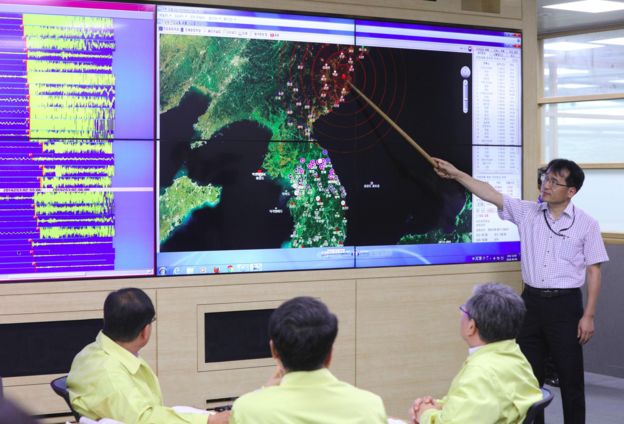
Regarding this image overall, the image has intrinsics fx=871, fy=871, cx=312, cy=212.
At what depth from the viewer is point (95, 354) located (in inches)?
114

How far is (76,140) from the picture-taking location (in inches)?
171

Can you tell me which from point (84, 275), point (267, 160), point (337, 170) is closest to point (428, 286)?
point (337, 170)

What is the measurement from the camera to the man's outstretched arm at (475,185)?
16.9 feet

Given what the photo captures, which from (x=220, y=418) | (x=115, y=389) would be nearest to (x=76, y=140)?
(x=115, y=389)

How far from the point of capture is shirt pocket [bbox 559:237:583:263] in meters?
4.86

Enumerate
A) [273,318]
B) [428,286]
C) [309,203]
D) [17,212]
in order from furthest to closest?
[428,286] → [309,203] → [17,212] → [273,318]

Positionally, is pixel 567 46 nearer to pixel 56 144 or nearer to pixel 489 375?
pixel 56 144

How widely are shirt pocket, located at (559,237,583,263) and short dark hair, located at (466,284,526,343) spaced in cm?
207

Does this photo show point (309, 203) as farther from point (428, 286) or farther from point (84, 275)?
point (84, 275)

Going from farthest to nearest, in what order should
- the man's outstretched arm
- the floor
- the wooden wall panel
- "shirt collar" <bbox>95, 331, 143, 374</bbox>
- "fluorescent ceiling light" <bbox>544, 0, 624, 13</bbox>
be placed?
1. "fluorescent ceiling light" <bbox>544, 0, 624, 13</bbox>
2. the floor
3. the man's outstretched arm
4. the wooden wall panel
5. "shirt collar" <bbox>95, 331, 143, 374</bbox>

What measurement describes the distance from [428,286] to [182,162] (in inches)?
66.5

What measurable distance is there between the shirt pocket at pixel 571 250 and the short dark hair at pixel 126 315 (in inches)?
107

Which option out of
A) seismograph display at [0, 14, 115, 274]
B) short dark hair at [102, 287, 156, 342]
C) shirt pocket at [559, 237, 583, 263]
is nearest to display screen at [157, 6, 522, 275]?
seismograph display at [0, 14, 115, 274]

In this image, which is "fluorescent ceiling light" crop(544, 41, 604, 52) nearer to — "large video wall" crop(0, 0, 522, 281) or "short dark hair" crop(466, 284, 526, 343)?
"large video wall" crop(0, 0, 522, 281)
